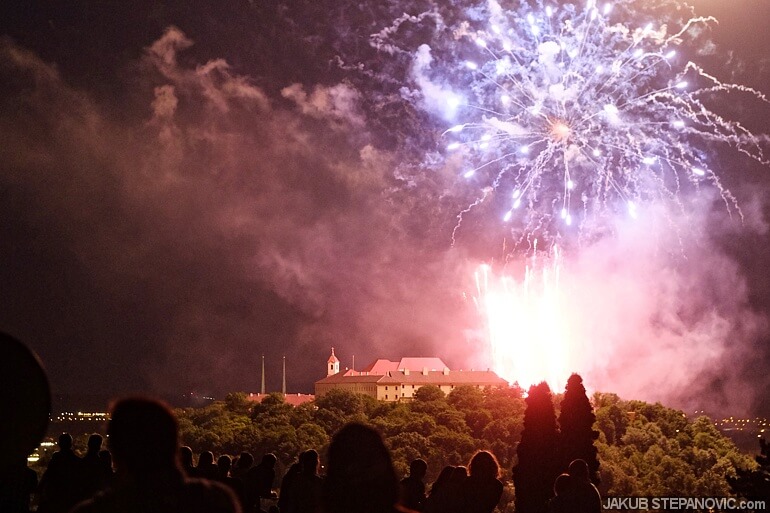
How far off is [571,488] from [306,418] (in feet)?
313

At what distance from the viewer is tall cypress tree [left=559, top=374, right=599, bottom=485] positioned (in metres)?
28.2

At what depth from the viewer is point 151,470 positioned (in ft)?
13.2

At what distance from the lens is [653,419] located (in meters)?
92.4

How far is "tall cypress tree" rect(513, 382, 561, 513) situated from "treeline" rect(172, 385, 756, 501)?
38.9 metres

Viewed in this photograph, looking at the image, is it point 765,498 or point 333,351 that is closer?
point 765,498

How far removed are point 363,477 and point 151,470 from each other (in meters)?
0.98

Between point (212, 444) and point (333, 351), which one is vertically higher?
point (333, 351)

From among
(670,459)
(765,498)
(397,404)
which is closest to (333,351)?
(397,404)

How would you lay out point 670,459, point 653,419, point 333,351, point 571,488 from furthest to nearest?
1. point 333,351
2. point 653,419
3. point 670,459
4. point 571,488

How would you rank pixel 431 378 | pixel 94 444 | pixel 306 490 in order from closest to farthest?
pixel 306 490 < pixel 94 444 < pixel 431 378

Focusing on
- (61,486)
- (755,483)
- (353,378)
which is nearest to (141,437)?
(61,486)

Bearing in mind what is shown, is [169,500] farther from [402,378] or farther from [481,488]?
[402,378]

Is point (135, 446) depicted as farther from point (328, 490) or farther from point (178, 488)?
point (328, 490)

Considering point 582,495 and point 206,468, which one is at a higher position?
point 206,468
